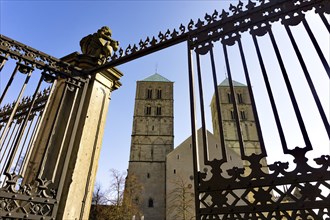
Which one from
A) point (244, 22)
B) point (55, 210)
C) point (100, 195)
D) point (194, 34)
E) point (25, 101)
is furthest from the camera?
point (100, 195)

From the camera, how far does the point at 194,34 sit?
2623 mm

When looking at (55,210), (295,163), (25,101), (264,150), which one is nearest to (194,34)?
(264,150)

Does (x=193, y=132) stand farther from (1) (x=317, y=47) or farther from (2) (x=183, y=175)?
(2) (x=183, y=175)

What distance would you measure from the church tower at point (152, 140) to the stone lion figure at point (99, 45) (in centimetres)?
2380

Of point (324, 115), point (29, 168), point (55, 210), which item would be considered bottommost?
point (55, 210)

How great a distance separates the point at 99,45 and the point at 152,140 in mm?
28117

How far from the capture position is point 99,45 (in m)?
3.15

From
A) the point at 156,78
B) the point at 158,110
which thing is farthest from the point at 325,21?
the point at 156,78

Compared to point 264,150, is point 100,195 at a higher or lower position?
higher

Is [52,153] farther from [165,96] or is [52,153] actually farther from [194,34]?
[165,96]

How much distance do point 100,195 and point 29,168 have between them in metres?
24.9

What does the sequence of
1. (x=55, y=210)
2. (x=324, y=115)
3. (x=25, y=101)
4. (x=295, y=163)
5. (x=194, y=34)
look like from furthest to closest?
1. (x=25, y=101)
2. (x=194, y=34)
3. (x=55, y=210)
4. (x=324, y=115)
5. (x=295, y=163)

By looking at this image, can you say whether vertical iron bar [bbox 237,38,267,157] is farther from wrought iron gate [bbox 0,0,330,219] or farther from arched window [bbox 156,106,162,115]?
arched window [bbox 156,106,162,115]

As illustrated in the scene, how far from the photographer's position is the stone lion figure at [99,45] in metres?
3.12
